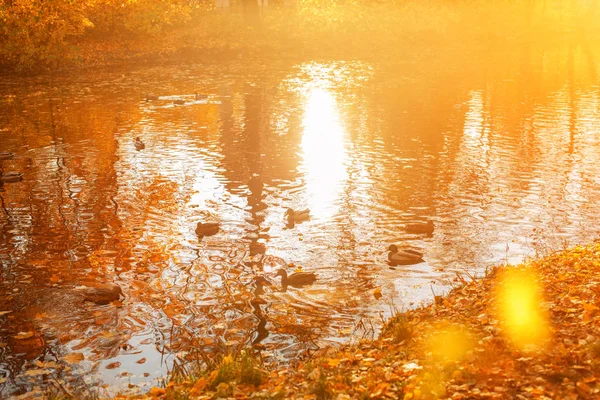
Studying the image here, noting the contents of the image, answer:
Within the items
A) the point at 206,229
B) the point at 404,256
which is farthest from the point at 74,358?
the point at 404,256

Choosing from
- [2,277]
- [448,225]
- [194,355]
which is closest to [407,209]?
[448,225]

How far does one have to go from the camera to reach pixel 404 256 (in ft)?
41.0

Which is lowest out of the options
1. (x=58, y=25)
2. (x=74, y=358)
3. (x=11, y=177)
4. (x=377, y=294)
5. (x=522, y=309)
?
(x=377, y=294)

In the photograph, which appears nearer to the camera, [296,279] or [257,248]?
[296,279]

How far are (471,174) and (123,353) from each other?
42.7 feet

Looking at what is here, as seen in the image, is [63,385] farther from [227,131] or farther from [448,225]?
[227,131]

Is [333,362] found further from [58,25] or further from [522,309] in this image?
[58,25]

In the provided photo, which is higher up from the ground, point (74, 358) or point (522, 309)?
point (522, 309)

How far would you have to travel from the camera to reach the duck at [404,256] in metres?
12.5

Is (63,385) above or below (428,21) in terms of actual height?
below

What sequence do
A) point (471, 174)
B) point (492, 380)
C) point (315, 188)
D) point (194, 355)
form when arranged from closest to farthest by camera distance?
point (492, 380) < point (194, 355) < point (315, 188) < point (471, 174)

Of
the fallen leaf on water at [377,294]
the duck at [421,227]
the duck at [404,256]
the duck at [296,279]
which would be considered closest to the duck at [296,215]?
the duck at [421,227]

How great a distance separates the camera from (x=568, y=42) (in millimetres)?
60562

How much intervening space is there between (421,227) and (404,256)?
199 cm
